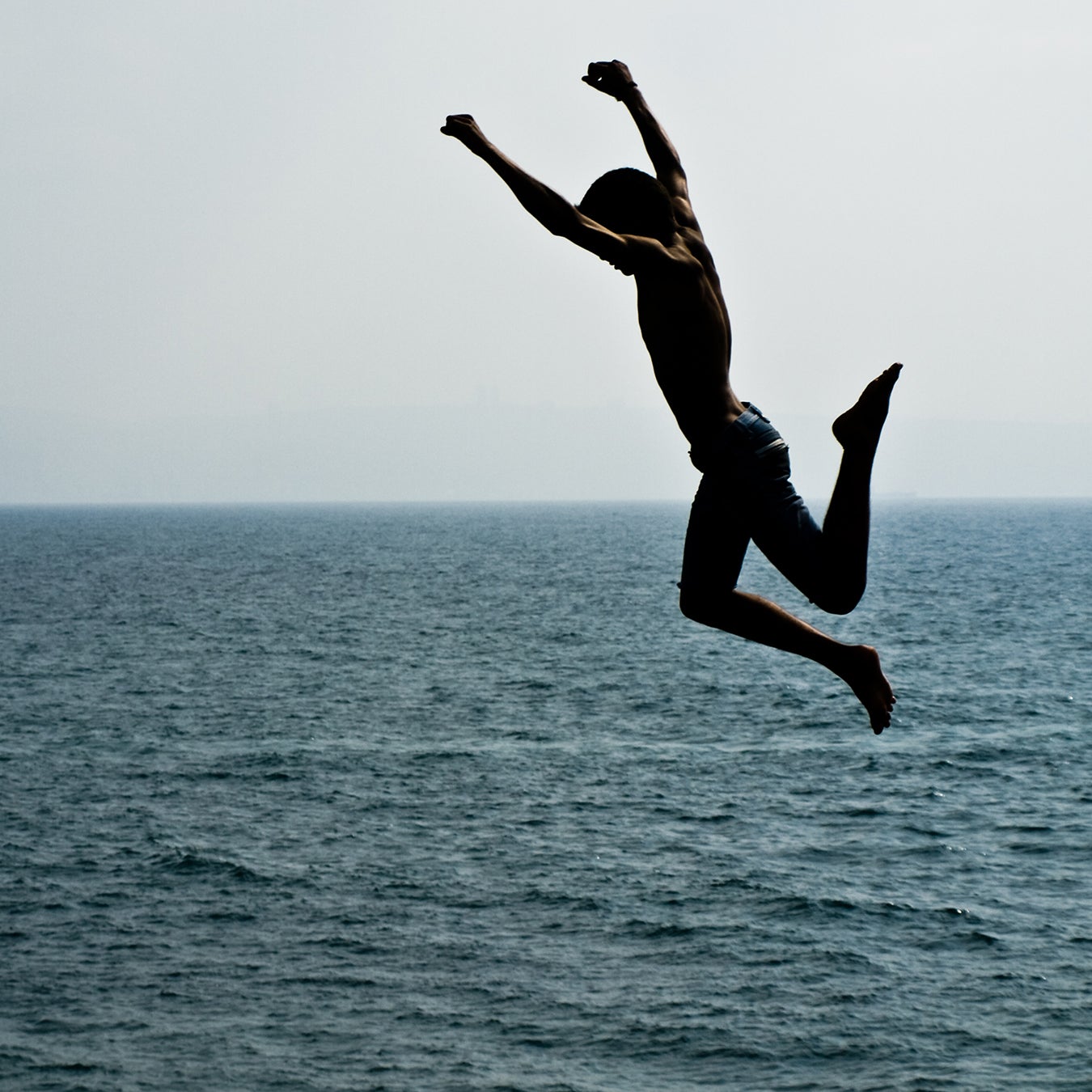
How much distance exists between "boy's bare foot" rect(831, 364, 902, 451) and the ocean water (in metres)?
42.2

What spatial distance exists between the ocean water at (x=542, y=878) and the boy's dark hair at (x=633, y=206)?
139 ft

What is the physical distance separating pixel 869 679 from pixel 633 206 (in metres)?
2.51

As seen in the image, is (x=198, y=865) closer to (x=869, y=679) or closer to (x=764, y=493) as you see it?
(x=869, y=679)

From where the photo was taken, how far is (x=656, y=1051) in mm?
48656

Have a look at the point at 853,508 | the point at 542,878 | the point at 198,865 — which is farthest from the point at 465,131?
the point at 198,865

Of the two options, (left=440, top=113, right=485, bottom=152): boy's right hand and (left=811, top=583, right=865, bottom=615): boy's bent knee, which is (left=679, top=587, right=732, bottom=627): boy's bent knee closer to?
(left=811, top=583, right=865, bottom=615): boy's bent knee

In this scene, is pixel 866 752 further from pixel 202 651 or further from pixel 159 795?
pixel 202 651

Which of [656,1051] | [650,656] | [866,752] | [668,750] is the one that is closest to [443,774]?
[668,750]

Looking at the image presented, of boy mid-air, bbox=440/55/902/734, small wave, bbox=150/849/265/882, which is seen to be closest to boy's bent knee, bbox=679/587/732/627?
boy mid-air, bbox=440/55/902/734

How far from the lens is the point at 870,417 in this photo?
6711 millimetres

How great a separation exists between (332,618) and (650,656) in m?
37.7

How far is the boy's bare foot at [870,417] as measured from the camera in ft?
22.0

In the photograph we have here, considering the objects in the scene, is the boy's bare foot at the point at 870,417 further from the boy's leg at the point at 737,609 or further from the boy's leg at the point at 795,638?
the boy's leg at the point at 795,638

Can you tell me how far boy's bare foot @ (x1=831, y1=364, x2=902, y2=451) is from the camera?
6.70m
